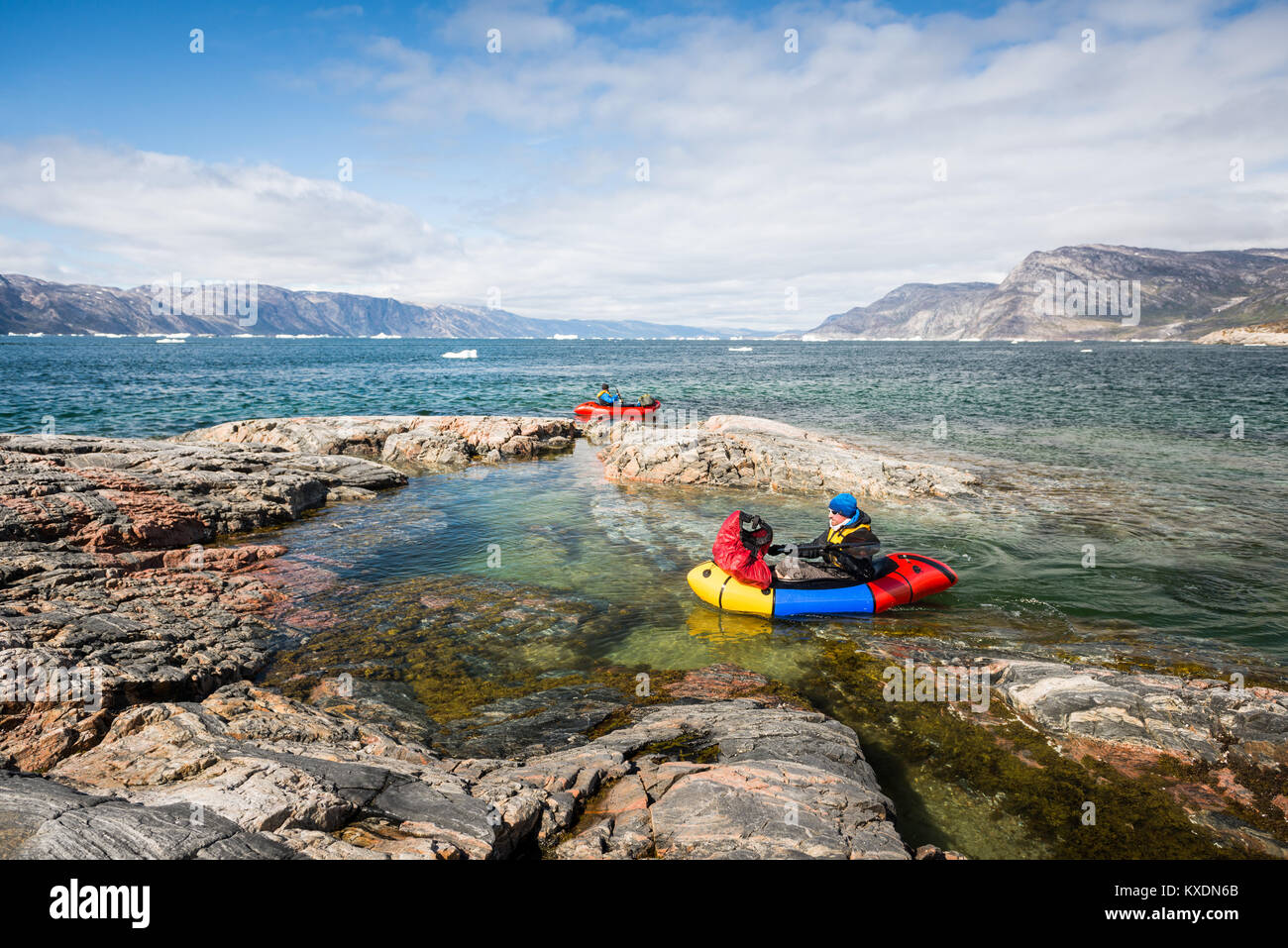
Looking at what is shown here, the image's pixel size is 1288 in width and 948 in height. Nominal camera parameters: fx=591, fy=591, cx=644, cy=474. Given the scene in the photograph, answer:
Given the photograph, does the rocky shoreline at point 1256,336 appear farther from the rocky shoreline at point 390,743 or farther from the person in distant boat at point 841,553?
the rocky shoreline at point 390,743

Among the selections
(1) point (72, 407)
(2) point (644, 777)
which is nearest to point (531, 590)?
(2) point (644, 777)

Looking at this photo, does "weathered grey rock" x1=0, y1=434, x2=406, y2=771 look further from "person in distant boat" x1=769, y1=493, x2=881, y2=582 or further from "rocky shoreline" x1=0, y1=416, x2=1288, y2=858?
"person in distant boat" x1=769, y1=493, x2=881, y2=582

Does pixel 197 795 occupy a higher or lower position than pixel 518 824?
higher

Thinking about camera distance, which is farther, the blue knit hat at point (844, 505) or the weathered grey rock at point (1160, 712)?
the blue knit hat at point (844, 505)

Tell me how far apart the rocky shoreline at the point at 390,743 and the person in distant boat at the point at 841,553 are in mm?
1768

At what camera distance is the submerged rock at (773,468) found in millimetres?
18031

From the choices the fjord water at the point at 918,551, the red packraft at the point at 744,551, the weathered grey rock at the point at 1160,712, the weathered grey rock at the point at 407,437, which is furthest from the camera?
the weathered grey rock at the point at 407,437

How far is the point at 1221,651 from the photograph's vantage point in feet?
28.9

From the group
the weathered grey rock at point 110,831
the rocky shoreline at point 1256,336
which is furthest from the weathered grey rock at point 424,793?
the rocky shoreline at point 1256,336

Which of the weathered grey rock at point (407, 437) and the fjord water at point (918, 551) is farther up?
the weathered grey rock at point (407, 437)

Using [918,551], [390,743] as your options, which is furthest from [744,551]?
[390,743]

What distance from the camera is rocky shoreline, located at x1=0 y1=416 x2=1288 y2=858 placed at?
13.3 ft
